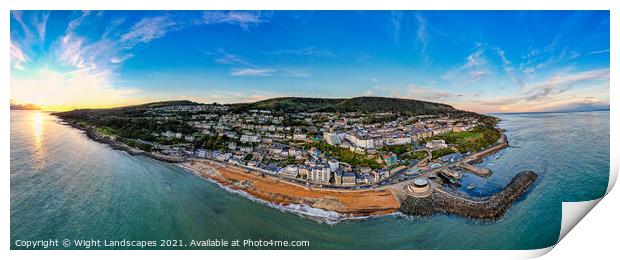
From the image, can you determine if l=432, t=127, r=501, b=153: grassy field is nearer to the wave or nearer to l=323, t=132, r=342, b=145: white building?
l=323, t=132, r=342, b=145: white building

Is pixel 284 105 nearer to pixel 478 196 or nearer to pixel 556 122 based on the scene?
pixel 478 196

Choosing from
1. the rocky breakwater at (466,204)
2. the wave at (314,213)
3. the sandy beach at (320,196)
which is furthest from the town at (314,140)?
the rocky breakwater at (466,204)

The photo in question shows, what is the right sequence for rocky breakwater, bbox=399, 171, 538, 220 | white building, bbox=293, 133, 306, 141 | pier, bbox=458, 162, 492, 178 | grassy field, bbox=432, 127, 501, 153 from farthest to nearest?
1. grassy field, bbox=432, 127, 501, 153
2. white building, bbox=293, 133, 306, 141
3. pier, bbox=458, 162, 492, 178
4. rocky breakwater, bbox=399, 171, 538, 220

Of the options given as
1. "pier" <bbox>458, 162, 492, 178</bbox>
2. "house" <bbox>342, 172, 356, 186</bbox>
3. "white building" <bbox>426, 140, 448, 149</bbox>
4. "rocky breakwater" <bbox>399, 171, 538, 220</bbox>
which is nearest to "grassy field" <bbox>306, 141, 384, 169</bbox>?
"house" <bbox>342, 172, 356, 186</bbox>

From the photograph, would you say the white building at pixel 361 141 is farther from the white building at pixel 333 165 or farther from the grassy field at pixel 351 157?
the white building at pixel 333 165

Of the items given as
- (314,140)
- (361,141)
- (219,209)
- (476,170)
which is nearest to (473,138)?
(476,170)
